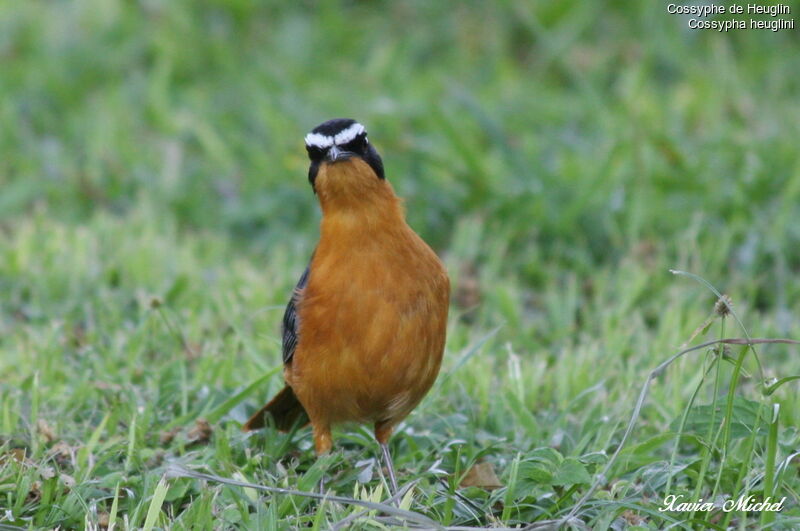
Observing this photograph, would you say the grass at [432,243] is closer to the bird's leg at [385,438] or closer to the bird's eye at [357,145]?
the bird's leg at [385,438]

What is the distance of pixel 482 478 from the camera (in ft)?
14.4

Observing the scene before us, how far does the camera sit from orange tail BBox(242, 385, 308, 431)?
15.9 ft

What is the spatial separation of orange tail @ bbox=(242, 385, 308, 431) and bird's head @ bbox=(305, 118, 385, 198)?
0.95 metres

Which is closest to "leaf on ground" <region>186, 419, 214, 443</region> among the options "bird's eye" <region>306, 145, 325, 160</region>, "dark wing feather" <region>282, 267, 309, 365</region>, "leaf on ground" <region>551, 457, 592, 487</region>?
"dark wing feather" <region>282, 267, 309, 365</region>

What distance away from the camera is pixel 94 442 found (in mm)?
4520

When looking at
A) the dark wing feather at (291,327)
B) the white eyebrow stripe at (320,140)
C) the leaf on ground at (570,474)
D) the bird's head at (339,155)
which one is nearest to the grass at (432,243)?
the leaf on ground at (570,474)

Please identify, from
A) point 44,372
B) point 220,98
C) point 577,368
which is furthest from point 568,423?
point 220,98

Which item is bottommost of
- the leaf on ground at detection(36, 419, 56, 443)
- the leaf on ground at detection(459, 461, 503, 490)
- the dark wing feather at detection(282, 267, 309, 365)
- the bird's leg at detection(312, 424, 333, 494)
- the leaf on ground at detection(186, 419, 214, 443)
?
the leaf on ground at detection(459, 461, 503, 490)

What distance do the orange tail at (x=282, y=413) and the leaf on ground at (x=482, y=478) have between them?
2.73 ft

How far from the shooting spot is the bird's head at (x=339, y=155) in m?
Result: 4.36

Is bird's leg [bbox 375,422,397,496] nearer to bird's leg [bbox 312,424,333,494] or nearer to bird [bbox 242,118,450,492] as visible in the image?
bird [bbox 242,118,450,492]

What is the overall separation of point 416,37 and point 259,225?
9.70 feet

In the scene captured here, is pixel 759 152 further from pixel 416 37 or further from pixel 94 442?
pixel 94 442

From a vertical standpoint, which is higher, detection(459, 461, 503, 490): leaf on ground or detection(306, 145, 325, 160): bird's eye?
detection(306, 145, 325, 160): bird's eye
